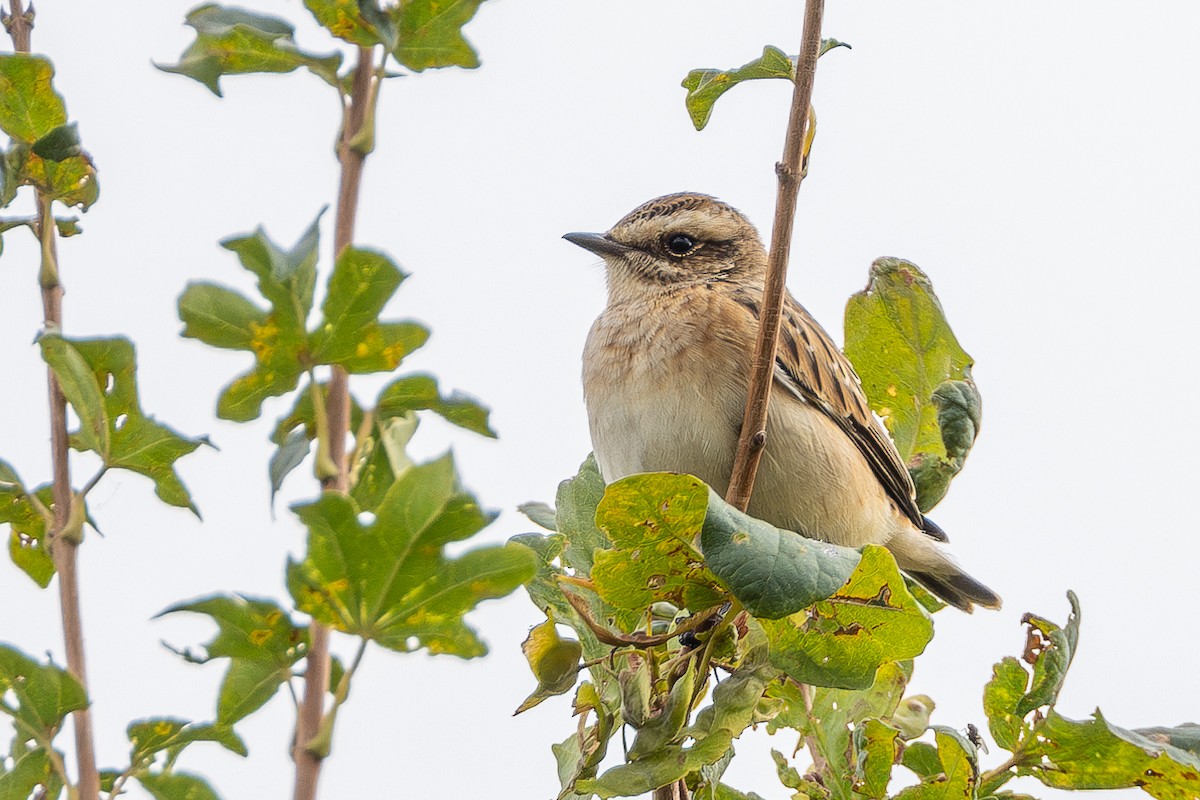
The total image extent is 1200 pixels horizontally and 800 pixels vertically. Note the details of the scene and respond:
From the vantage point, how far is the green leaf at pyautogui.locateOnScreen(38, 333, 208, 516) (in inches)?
68.7

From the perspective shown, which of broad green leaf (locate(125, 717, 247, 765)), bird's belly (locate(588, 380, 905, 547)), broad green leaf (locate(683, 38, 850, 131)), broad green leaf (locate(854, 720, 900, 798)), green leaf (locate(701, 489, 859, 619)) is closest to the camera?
broad green leaf (locate(125, 717, 247, 765))

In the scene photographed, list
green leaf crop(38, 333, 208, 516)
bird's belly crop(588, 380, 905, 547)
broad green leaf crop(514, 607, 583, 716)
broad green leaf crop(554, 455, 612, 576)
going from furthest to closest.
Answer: bird's belly crop(588, 380, 905, 547)
broad green leaf crop(554, 455, 612, 576)
broad green leaf crop(514, 607, 583, 716)
green leaf crop(38, 333, 208, 516)

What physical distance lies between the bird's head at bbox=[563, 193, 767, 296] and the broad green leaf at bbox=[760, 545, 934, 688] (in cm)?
282

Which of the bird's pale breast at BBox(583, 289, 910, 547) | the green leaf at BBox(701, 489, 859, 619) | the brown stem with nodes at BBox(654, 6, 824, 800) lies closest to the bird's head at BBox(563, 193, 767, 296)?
the bird's pale breast at BBox(583, 289, 910, 547)

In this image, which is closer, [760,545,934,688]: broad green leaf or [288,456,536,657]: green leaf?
[288,456,536,657]: green leaf

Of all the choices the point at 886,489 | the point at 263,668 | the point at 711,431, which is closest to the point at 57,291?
the point at 263,668

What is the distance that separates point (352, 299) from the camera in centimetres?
159

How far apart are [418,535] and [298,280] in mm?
358

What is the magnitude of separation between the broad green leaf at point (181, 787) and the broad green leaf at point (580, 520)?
1.35 metres

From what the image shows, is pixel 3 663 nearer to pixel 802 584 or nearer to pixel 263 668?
pixel 263 668

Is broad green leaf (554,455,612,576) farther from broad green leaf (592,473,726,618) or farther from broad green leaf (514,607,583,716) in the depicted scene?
broad green leaf (592,473,726,618)

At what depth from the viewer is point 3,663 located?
1742 mm

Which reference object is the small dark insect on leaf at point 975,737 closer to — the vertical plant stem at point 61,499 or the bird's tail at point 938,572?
the vertical plant stem at point 61,499

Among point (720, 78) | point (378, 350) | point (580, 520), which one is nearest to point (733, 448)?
point (580, 520)
